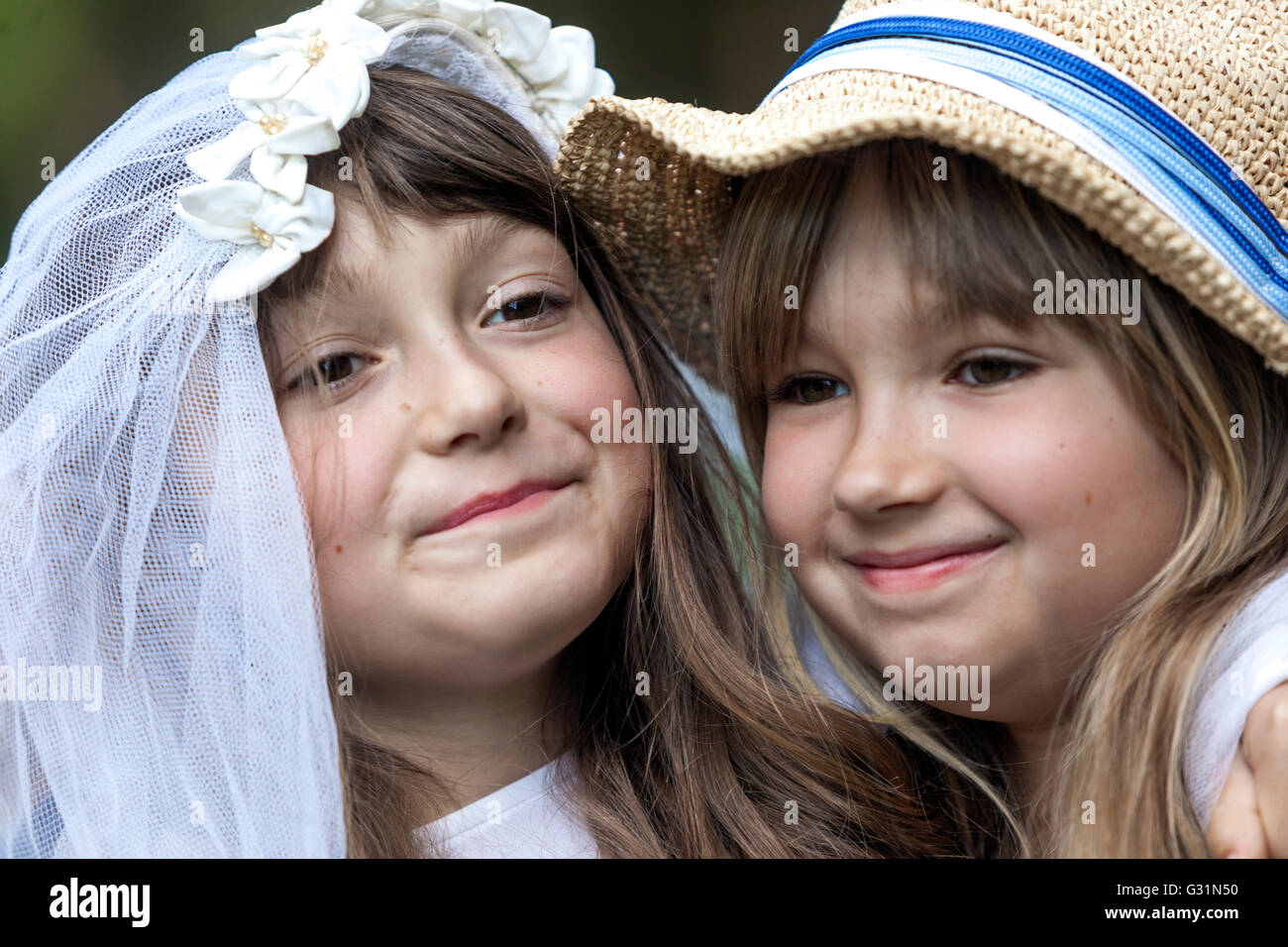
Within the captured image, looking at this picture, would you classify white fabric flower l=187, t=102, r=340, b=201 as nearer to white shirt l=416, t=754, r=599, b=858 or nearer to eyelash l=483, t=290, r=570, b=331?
eyelash l=483, t=290, r=570, b=331

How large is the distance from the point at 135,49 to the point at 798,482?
3.74ft

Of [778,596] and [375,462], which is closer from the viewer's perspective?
[375,462]

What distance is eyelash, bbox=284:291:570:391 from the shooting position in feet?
3.46

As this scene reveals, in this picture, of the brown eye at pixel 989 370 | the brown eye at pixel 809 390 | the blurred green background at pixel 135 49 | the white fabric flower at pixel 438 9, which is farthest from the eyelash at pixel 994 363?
the blurred green background at pixel 135 49

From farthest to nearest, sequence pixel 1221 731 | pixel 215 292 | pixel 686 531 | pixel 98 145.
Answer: pixel 686 531, pixel 98 145, pixel 215 292, pixel 1221 731

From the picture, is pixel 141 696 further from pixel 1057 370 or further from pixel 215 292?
pixel 1057 370

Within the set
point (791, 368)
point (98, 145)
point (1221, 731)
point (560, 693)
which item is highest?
point (98, 145)

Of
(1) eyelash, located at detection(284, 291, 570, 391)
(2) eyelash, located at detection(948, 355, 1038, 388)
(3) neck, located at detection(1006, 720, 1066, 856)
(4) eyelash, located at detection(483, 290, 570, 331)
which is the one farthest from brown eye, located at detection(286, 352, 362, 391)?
(3) neck, located at detection(1006, 720, 1066, 856)

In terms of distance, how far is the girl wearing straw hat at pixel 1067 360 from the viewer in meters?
0.92

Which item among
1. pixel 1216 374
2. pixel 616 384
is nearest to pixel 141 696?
pixel 616 384

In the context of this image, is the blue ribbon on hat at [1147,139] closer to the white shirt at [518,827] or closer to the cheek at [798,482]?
the cheek at [798,482]

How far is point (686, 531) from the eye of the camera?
1237 mm

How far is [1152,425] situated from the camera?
97 centimetres

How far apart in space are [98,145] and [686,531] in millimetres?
661
